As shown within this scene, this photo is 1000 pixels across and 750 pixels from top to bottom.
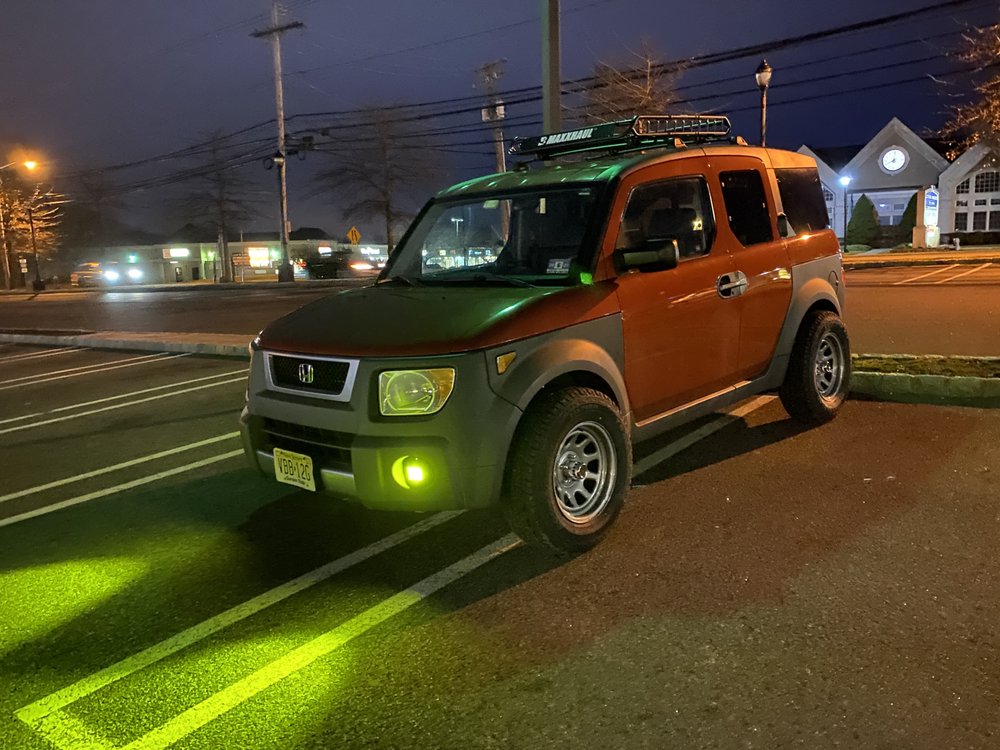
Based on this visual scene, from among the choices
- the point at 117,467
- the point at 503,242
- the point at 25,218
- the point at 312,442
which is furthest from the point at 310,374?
the point at 25,218

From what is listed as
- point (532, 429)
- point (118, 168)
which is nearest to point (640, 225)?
point (532, 429)

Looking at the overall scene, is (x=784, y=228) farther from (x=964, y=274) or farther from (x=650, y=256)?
(x=964, y=274)

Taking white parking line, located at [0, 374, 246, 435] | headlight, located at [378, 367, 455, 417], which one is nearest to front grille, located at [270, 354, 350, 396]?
headlight, located at [378, 367, 455, 417]

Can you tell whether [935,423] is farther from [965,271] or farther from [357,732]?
[965,271]

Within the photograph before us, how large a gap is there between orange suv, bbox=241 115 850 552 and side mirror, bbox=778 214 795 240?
2cm

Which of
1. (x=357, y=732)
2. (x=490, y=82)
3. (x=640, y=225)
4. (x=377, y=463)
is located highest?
(x=490, y=82)

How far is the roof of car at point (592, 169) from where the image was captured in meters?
4.59

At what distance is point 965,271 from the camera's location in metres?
22.3

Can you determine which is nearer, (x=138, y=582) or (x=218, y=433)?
(x=138, y=582)

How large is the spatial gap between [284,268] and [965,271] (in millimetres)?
30652

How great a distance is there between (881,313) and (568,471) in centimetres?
1109

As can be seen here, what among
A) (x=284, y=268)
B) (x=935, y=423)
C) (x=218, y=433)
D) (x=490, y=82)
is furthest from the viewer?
(x=284, y=268)

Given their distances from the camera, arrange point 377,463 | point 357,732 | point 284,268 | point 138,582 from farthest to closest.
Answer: point 284,268 < point 138,582 < point 377,463 < point 357,732

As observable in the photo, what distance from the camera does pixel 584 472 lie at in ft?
13.4
